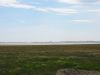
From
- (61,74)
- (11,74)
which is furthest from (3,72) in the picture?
(61,74)

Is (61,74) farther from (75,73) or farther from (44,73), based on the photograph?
(44,73)

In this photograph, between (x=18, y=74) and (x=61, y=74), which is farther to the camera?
(x=18, y=74)

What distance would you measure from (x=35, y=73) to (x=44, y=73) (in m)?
0.78

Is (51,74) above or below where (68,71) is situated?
below

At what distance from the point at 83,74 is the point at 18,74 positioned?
1305 centimetres

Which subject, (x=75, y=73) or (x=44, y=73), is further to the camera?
(x=44, y=73)

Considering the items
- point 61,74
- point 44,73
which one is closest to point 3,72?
point 44,73

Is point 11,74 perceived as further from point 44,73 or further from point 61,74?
point 61,74

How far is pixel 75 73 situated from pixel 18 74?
1297 centimetres

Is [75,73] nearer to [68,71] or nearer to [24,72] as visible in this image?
[68,71]

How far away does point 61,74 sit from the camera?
13023mm

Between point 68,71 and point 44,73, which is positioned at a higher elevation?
point 68,71

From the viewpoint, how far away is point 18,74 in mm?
25266

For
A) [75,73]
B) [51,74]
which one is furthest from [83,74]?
[51,74]
